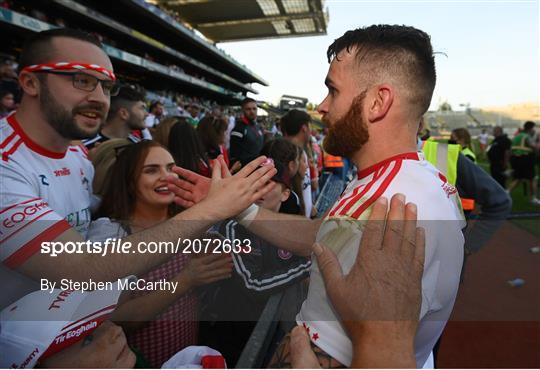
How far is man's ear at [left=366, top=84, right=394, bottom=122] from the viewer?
48.5 inches

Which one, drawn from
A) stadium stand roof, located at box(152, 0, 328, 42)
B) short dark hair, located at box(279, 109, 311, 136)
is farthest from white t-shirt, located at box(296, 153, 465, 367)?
stadium stand roof, located at box(152, 0, 328, 42)

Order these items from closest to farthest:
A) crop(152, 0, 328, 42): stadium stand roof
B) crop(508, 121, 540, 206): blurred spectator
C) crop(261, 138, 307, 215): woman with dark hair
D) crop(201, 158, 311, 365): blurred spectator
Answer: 1. crop(201, 158, 311, 365): blurred spectator
2. crop(261, 138, 307, 215): woman with dark hair
3. crop(508, 121, 540, 206): blurred spectator
4. crop(152, 0, 328, 42): stadium stand roof

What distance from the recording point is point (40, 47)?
181 cm

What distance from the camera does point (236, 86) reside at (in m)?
46.2

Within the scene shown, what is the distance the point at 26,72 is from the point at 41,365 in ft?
4.77

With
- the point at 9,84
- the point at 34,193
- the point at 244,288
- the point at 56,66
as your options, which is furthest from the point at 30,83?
the point at 9,84

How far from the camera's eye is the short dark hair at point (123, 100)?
4.18m

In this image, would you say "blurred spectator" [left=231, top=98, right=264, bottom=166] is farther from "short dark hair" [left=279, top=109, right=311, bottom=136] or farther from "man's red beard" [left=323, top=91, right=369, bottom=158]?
"man's red beard" [left=323, top=91, right=369, bottom=158]

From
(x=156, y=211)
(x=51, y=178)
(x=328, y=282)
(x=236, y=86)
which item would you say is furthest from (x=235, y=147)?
(x=236, y=86)

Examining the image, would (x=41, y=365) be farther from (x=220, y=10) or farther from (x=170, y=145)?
(x=220, y=10)

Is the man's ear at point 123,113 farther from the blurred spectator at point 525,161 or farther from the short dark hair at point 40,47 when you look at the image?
the blurred spectator at point 525,161

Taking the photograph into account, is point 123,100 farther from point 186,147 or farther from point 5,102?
point 5,102

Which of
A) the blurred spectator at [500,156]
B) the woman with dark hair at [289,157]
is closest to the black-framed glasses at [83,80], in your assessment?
the woman with dark hair at [289,157]

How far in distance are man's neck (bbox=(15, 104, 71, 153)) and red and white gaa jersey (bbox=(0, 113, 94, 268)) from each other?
25mm
